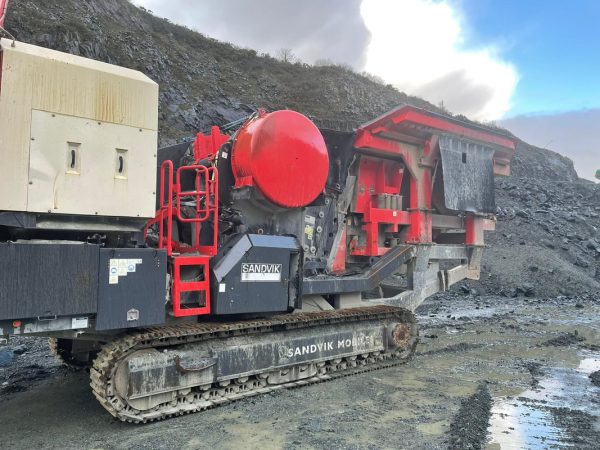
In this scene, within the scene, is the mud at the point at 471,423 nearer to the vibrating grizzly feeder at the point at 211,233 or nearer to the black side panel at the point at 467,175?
the vibrating grizzly feeder at the point at 211,233

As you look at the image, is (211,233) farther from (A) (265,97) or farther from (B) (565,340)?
(A) (265,97)

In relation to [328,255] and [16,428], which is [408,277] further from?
[16,428]

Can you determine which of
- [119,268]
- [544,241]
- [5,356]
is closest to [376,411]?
[119,268]

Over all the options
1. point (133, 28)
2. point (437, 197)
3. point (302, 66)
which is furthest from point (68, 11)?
point (437, 197)

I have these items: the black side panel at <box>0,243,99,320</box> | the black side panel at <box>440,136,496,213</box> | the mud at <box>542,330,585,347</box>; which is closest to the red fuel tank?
the black side panel at <box>0,243,99,320</box>

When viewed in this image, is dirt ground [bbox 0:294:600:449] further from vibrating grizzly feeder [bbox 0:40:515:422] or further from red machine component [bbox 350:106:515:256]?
red machine component [bbox 350:106:515:256]

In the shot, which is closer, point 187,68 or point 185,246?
point 185,246

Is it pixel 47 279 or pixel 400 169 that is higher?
pixel 400 169

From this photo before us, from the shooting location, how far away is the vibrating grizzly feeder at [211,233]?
3.71m

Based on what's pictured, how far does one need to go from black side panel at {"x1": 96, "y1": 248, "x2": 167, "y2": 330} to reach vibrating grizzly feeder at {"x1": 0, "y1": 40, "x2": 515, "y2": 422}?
15 millimetres

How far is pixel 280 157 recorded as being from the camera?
211 inches

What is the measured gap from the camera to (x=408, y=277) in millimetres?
7281

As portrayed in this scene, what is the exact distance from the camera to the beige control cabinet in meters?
3.60

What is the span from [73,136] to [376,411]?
11.2 ft
